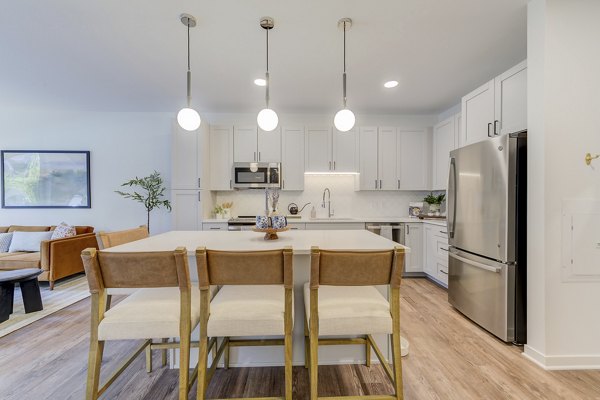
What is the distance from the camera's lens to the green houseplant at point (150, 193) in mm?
4227

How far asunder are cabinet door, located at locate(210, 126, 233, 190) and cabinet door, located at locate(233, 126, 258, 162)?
0.08 metres

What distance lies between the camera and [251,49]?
261cm

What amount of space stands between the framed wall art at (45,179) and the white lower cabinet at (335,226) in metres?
3.82

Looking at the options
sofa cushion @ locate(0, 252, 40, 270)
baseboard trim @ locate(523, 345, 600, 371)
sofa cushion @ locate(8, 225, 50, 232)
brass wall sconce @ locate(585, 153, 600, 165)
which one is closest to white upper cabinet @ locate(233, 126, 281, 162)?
sofa cushion @ locate(0, 252, 40, 270)

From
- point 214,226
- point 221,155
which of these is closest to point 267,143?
point 221,155

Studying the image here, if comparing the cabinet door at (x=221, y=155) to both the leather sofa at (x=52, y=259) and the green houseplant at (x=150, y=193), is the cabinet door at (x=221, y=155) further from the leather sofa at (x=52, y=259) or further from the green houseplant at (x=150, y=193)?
the leather sofa at (x=52, y=259)

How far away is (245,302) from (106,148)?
458cm

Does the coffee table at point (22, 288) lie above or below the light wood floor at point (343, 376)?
above

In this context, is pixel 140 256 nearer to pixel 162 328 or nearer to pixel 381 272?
pixel 162 328

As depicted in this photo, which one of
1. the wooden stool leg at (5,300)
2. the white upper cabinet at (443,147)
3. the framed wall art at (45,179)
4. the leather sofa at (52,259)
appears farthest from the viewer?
the framed wall art at (45,179)

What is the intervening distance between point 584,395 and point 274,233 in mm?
2167

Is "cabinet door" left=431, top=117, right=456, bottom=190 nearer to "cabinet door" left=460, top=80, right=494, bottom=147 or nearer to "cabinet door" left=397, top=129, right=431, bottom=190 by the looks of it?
"cabinet door" left=397, top=129, right=431, bottom=190

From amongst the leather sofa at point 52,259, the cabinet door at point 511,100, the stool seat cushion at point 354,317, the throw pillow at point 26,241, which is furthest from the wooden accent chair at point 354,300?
the throw pillow at point 26,241

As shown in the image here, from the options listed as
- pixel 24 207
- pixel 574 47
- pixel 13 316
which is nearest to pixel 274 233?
pixel 574 47
